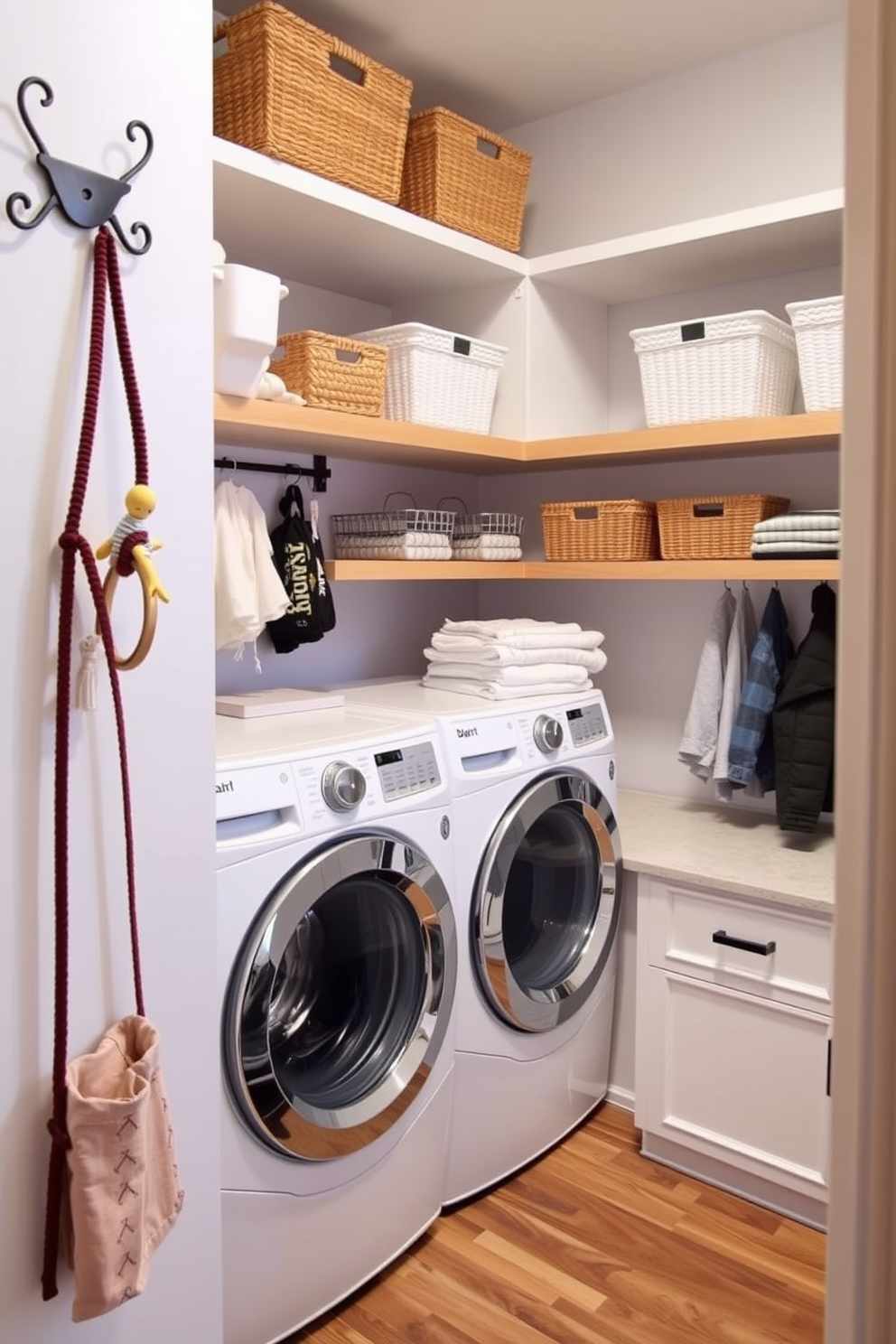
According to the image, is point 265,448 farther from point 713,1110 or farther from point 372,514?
point 713,1110

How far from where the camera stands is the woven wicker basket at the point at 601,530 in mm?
Answer: 2660

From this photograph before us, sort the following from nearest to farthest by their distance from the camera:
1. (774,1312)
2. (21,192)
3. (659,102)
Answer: (21,192) < (774,1312) < (659,102)

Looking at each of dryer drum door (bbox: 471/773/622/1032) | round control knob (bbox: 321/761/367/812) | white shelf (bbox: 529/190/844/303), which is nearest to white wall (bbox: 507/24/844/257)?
white shelf (bbox: 529/190/844/303)

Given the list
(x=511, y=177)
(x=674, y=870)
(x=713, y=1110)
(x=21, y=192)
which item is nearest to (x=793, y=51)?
(x=511, y=177)

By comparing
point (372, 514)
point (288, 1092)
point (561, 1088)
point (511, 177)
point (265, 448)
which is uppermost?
point (511, 177)

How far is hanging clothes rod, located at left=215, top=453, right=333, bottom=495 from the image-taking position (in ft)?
8.20

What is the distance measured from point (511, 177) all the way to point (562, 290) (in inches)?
12.4

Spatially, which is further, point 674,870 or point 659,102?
point 659,102

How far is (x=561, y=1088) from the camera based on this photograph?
2.55 m

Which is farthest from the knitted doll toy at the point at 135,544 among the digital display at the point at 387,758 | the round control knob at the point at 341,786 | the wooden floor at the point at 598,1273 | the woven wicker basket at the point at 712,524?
the woven wicker basket at the point at 712,524

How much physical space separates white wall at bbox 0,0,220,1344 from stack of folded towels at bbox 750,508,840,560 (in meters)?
1.40

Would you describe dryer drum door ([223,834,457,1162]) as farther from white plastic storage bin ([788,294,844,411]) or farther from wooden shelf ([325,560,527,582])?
white plastic storage bin ([788,294,844,411])

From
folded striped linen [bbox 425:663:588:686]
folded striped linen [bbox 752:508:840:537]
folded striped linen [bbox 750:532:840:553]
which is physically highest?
folded striped linen [bbox 752:508:840:537]

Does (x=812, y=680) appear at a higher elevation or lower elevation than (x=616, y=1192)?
higher
